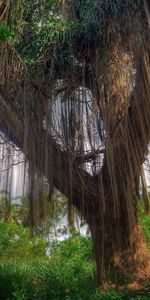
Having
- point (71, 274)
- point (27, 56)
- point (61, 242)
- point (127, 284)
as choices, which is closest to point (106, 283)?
point (127, 284)

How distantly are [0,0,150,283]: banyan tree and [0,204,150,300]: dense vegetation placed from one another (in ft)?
3.42

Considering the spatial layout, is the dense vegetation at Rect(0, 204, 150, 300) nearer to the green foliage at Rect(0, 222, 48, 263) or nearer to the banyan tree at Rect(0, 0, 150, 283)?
the green foliage at Rect(0, 222, 48, 263)

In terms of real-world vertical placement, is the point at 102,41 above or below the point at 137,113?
above

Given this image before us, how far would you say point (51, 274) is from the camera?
649cm

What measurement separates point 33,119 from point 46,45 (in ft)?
3.03

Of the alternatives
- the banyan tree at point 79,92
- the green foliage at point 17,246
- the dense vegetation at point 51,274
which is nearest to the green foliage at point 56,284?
the dense vegetation at point 51,274

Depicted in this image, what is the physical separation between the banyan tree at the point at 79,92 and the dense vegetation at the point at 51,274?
1042 mm

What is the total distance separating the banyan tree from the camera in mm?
4270

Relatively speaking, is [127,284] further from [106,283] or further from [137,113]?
[137,113]

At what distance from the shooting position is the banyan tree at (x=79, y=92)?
4.27 meters

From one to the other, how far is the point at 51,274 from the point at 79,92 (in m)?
2.99

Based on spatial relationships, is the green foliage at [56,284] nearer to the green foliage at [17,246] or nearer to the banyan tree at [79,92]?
the banyan tree at [79,92]

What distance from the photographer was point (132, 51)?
4.50 meters

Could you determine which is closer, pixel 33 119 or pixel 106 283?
pixel 33 119
